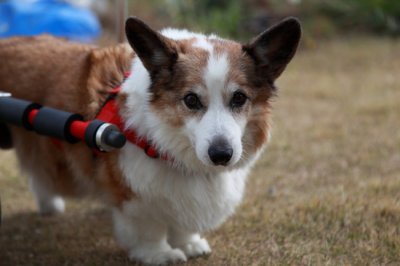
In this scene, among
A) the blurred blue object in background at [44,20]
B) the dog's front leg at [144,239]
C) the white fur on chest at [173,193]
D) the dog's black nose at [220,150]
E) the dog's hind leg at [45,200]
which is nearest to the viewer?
the dog's black nose at [220,150]

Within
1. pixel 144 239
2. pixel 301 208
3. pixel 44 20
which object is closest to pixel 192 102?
pixel 144 239

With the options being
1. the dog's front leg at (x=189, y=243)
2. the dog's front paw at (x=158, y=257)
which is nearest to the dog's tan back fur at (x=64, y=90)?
the dog's front paw at (x=158, y=257)

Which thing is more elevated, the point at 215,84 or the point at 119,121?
the point at 215,84

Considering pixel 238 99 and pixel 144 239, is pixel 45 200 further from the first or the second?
pixel 238 99

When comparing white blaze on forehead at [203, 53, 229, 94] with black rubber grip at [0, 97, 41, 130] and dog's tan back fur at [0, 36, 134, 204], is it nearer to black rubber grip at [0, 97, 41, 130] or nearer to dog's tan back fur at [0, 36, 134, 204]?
dog's tan back fur at [0, 36, 134, 204]

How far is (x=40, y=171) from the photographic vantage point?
4312mm

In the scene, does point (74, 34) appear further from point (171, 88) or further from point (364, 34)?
point (171, 88)

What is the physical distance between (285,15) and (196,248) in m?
7.74

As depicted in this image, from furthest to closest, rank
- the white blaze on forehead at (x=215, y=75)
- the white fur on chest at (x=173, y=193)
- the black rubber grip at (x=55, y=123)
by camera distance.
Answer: the white fur on chest at (x=173, y=193) → the black rubber grip at (x=55, y=123) → the white blaze on forehead at (x=215, y=75)

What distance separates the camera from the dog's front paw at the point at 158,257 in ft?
12.2

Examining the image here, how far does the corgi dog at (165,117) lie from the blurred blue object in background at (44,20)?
5249 millimetres

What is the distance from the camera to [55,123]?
3.40m

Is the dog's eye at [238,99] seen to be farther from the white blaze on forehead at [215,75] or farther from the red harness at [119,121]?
the red harness at [119,121]

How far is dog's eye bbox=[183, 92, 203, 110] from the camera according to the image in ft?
10.7
